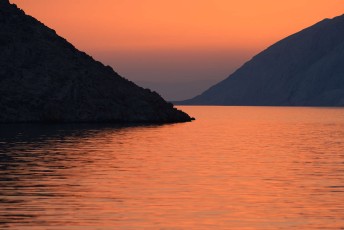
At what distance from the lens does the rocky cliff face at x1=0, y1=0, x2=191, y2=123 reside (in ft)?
494

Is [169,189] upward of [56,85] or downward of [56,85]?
downward

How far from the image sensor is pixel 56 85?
160 metres

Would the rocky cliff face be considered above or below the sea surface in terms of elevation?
above

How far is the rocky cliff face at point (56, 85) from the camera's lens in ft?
494

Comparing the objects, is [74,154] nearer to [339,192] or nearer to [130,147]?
[130,147]

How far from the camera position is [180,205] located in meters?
32.4

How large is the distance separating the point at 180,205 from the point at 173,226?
527 cm

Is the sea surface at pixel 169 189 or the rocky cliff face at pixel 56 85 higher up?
the rocky cliff face at pixel 56 85

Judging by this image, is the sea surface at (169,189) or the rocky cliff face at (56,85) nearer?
the sea surface at (169,189)

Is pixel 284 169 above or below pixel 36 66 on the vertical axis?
below

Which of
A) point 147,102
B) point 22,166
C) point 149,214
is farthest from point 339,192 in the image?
point 147,102

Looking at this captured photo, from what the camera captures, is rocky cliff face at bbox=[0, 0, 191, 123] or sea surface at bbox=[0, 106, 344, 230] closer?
sea surface at bbox=[0, 106, 344, 230]

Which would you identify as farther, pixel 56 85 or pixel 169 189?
pixel 56 85

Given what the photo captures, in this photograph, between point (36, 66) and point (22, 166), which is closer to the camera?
point (22, 166)
